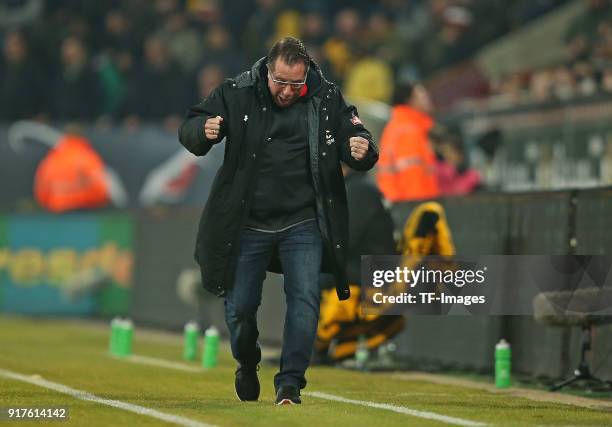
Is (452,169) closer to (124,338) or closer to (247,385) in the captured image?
(124,338)

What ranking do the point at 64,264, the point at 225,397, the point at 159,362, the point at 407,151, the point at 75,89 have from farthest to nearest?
1. the point at 75,89
2. the point at 64,264
3. the point at 407,151
4. the point at 159,362
5. the point at 225,397

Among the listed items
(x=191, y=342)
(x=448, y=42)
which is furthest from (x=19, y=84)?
(x=191, y=342)

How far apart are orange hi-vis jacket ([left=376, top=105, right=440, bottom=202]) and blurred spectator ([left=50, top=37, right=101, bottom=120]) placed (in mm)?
10057

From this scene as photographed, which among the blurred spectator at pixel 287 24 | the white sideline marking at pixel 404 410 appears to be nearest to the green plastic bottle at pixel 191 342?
the white sideline marking at pixel 404 410

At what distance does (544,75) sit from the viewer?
18.3 metres

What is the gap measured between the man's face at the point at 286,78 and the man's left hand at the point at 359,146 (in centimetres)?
42

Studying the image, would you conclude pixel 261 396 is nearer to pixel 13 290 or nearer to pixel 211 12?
pixel 13 290

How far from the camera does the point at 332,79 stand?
24125mm

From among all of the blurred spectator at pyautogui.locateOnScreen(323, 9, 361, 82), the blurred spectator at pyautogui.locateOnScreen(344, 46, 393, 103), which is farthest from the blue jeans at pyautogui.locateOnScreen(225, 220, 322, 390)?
the blurred spectator at pyautogui.locateOnScreen(323, 9, 361, 82)

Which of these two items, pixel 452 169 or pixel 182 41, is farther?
pixel 182 41

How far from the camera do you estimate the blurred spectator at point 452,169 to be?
56.5 ft

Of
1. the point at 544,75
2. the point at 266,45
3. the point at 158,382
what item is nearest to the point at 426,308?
the point at 158,382

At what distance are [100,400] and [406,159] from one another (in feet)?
18.4

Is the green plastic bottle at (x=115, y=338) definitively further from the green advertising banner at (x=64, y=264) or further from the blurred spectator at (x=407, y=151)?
the green advertising banner at (x=64, y=264)
